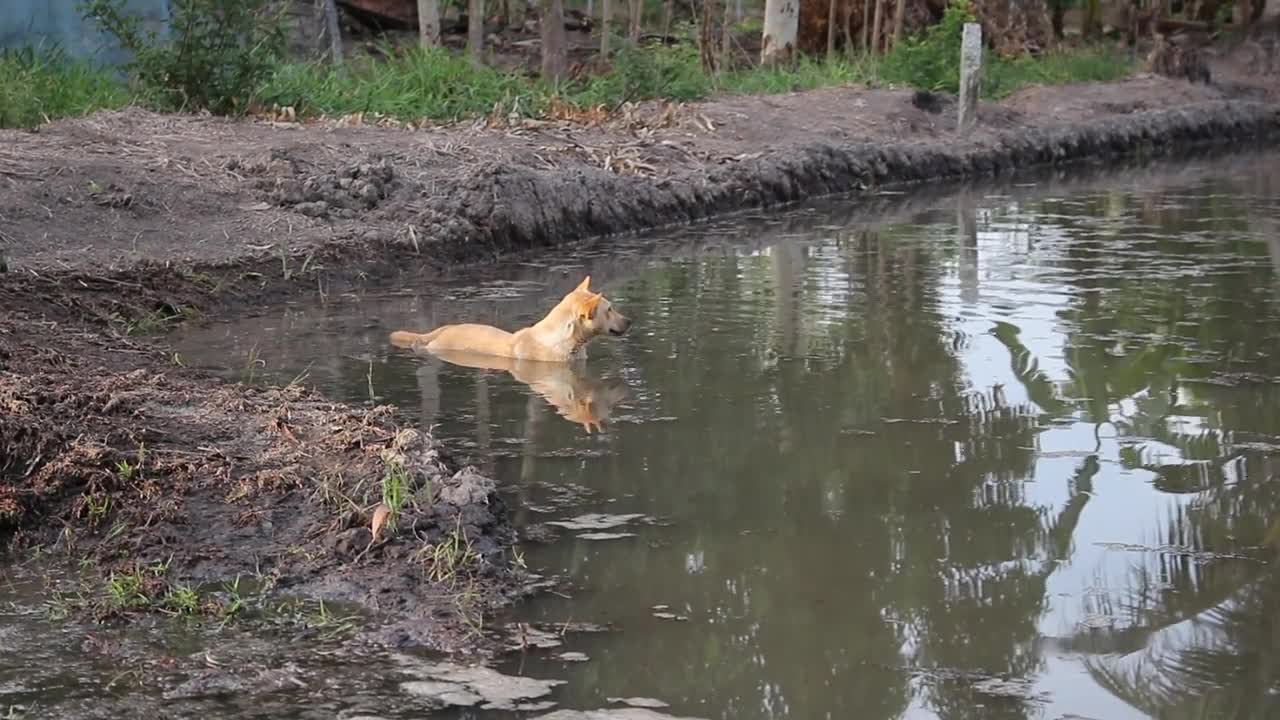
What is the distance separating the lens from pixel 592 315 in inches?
384

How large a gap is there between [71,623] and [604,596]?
5.86 feet

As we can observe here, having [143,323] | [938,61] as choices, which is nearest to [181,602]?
[143,323]

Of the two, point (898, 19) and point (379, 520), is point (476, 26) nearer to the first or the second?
point (898, 19)

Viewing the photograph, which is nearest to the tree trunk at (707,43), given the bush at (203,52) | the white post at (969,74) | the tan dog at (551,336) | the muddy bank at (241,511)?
the white post at (969,74)

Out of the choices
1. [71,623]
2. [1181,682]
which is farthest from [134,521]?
[1181,682]

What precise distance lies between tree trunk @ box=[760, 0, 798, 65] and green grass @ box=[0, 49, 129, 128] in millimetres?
10544

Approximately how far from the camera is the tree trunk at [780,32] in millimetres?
→ 24188

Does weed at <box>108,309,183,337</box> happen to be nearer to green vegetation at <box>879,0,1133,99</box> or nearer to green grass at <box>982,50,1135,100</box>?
green vegetation at <box>879,0,1133,99</box>

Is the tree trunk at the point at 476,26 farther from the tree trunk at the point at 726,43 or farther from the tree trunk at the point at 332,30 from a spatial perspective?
the tree trunk at the point at 726,43

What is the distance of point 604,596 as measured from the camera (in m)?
5.81

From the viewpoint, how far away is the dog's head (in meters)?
9.70

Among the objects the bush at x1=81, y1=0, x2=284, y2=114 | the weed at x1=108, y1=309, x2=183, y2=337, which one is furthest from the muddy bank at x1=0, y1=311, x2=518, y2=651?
the bush at x1=81, y1=0, x2=284, y2=114

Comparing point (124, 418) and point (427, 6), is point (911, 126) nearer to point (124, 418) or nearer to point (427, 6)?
point (427, 6)

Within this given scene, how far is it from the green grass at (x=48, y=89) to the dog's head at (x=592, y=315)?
645 centimetres
